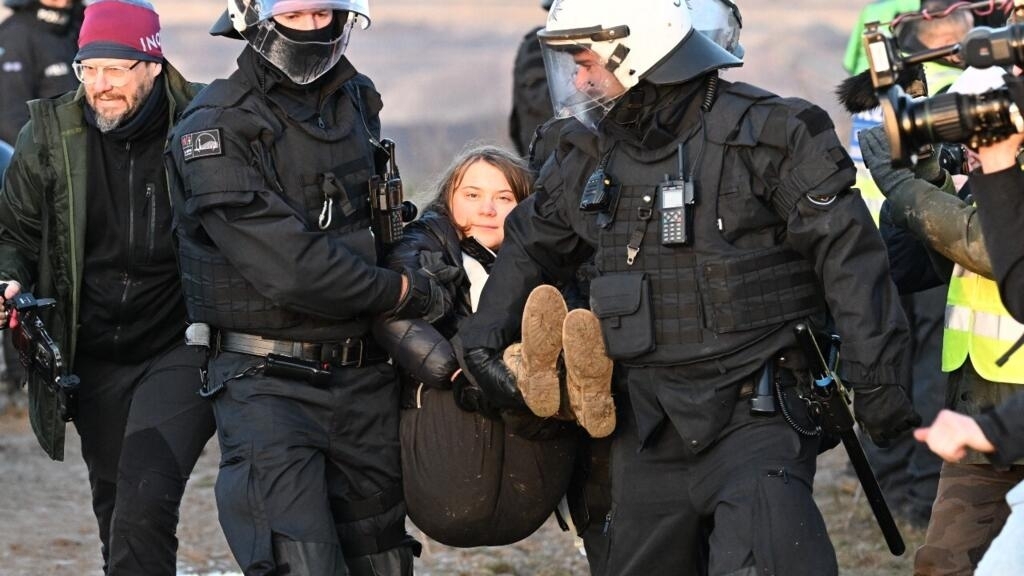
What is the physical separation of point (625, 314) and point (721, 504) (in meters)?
0.58

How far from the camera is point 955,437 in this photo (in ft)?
12.3

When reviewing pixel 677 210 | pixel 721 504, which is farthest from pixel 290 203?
pixel 721 504

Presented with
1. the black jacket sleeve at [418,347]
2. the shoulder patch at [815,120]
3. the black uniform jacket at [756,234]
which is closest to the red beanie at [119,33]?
the black jacket sleeve at [418,347]

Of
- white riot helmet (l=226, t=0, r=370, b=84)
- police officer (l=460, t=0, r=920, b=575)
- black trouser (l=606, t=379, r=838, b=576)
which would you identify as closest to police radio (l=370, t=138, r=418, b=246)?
white riot helmet (l=226, t=0, r=370, b=84)

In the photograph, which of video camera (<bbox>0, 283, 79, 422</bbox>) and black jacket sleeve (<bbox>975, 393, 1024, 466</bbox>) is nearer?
black jacket sleeve (<bbox>975, 393, 1024, 466</bbox>)

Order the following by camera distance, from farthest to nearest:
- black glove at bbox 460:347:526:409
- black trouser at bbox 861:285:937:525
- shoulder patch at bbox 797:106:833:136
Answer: black trouser at bbox 861:285:937:525
black glove at bbox 460:347:526:409
shoulder patch at bbox 797:106:833:136

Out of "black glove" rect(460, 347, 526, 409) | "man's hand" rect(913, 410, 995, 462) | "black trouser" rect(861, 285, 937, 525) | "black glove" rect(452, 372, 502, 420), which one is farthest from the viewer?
"black trouser" rect(861, 285, 937, 525)

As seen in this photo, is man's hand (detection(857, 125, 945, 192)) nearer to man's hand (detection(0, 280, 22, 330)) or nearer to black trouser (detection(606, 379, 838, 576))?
black trouser (detection(606, 379, 838, 576))

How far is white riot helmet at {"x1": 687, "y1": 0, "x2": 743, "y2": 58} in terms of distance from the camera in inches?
201

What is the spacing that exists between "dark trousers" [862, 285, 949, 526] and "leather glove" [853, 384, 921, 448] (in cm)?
285

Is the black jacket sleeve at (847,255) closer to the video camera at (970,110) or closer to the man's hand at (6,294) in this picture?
A: the video camera at (970,110)

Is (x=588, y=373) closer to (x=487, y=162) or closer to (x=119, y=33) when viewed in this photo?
(x=487, y=162)

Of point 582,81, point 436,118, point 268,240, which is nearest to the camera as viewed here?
point 582,81

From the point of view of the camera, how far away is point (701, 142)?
485cm
